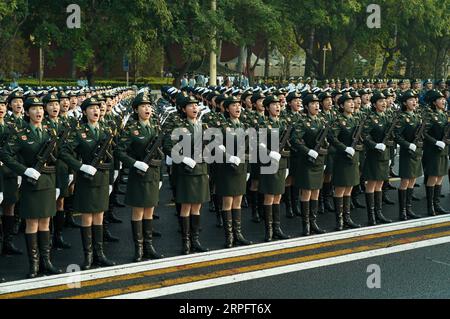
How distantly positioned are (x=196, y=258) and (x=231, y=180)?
1.05 metres

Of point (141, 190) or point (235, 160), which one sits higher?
point (235, 160)

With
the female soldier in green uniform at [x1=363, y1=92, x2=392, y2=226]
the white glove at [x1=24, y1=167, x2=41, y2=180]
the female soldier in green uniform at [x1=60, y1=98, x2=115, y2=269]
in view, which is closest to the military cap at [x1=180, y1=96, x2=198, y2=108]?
the female soldier in green uniform at [x1=60, y1=98, x2=115, y2=269]

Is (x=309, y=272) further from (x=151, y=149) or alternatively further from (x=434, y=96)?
(x=434, y=96)

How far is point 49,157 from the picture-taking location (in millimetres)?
6906

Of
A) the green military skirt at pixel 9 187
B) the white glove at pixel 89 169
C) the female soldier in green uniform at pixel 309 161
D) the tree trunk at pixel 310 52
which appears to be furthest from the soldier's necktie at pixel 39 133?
the tree trunk at pixel 310 52

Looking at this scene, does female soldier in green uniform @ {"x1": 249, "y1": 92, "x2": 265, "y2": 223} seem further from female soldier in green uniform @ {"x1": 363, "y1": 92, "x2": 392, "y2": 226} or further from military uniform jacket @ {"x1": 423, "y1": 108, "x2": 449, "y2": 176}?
military uniform jacket @ {"x1": 423, "y1": 108, "x2": 449, "y2": 176}

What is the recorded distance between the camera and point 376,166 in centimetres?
905

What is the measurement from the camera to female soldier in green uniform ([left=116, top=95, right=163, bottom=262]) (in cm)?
728

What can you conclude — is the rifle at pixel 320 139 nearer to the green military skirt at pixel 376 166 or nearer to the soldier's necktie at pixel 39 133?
the green military skirt at pixel 376 166

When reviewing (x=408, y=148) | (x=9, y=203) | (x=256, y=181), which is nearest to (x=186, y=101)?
(x=9, y=203)

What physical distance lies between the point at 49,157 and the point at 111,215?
8.79ft

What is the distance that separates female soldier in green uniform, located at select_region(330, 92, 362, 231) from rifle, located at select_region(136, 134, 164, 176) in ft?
8.46
